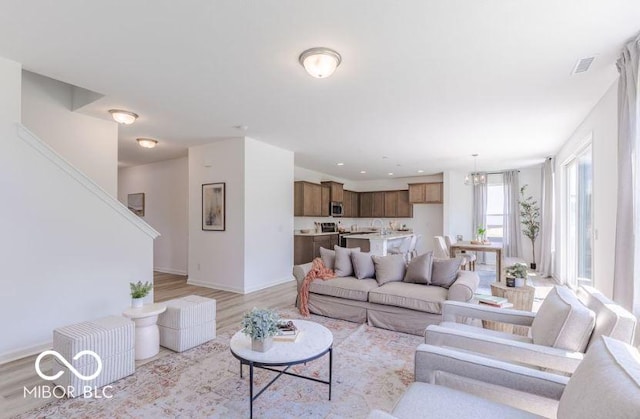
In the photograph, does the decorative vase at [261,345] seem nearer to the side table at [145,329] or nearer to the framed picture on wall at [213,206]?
the side table at [145,329]

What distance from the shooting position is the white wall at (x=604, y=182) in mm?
3254

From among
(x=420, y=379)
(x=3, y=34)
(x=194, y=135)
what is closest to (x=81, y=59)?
(x=3, y=34)

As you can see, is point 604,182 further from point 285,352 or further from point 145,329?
point 145,329

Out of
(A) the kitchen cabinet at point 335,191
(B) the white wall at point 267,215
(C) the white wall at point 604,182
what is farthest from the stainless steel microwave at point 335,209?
(C) the white wall at point 604,182

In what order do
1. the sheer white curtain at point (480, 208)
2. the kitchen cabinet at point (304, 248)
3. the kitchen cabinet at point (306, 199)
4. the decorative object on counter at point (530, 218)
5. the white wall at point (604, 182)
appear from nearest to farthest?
the white wall at point (604, 182) → the kitchen cabinet at point (304, 248) → the kitchen cabinet at point (306, 199) → the decorative object on counter at point (530, 218) → the sheer white curtain at point (480, 208)

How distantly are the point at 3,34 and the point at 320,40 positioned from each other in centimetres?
246

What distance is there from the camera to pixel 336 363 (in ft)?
9.23

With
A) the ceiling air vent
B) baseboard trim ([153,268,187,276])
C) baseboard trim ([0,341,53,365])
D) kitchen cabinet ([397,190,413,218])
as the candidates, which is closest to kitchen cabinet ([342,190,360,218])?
kitchen cabinet ([397,190,413,218])

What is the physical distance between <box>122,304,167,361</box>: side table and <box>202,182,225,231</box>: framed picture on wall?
2.77m

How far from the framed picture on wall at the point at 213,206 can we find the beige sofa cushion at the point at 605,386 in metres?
5.18

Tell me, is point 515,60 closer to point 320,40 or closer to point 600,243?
point 320,40

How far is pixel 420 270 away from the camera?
12.7 ft

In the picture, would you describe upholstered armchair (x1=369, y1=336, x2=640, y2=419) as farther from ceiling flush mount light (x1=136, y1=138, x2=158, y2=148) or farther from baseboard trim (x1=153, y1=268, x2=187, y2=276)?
baseboard trim (x1=153, y1=268, x2=187, y2=276)

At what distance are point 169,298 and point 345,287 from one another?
2.93m
